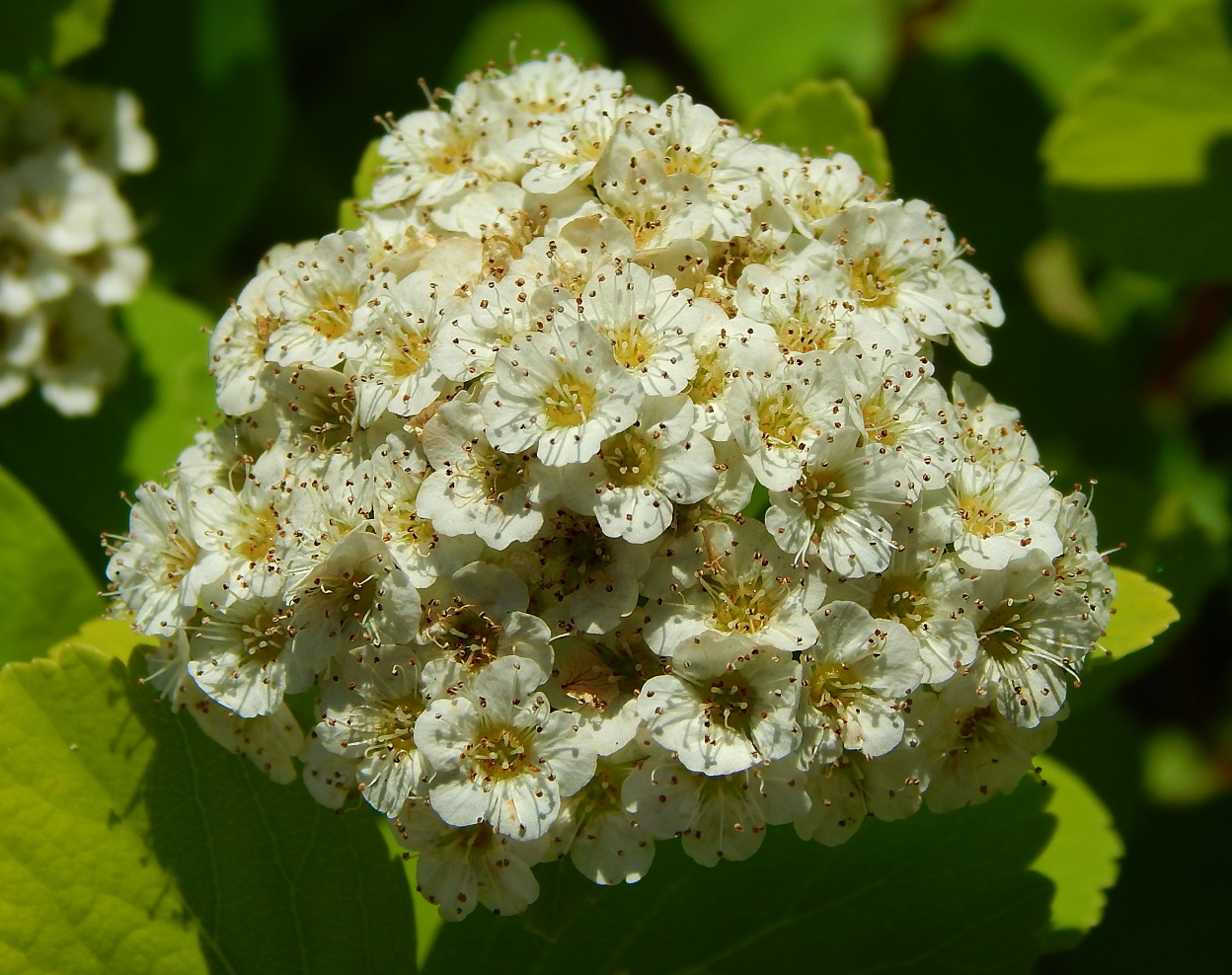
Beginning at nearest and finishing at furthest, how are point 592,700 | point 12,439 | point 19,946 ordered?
point 592,700, point 19,946, point 12,439

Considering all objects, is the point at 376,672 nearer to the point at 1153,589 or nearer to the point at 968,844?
the point at 968,844

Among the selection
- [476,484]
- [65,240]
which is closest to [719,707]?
[476,484]

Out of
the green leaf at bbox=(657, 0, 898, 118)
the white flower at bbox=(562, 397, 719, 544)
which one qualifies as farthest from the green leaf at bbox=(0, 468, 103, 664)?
the green leaf at bbox=(657, 0, 898, 118)

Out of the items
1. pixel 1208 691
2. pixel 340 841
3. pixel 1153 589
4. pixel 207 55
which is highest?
pixel 207 55

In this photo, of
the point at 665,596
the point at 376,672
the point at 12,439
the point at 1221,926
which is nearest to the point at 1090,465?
the point at 1221,926

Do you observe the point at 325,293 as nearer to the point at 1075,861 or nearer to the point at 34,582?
the point at 34,582

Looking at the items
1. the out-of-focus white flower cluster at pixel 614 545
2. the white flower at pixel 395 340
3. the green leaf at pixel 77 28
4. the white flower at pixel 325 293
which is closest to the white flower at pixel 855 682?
the out-of-focus white flower cluster at pixel 614 545

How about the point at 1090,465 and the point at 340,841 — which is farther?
the point at 1090,465

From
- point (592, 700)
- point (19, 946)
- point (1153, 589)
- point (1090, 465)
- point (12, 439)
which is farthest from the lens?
point (1090, 465)
